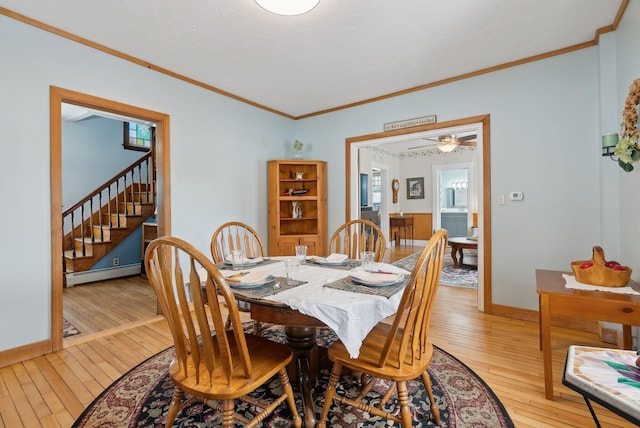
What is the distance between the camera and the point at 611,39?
2.44 metres

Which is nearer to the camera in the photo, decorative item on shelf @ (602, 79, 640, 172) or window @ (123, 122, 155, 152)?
decorative item on shelf @ (602, 79, 640, 172)

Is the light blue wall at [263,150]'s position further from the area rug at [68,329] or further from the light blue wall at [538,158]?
the area rug at [68,329]

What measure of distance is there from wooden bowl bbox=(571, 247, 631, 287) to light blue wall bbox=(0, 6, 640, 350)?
1.33 ft

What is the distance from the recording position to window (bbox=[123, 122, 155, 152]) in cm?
596

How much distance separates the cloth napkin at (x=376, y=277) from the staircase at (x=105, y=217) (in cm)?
456

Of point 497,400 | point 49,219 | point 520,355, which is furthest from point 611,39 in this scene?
point 49,219

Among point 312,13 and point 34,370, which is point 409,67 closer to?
point 312,13

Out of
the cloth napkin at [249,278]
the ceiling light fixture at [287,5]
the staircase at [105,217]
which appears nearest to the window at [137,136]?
the staircase at [105,217]

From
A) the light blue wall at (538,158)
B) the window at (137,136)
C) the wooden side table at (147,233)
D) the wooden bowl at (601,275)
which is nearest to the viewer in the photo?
the wooden bowl at (601,275)

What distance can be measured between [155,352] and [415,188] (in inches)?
290

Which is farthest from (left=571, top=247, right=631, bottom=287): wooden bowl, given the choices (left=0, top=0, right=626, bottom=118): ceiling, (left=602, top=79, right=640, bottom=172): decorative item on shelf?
(left=0, top=0, right=626, bottom=118): ceiling

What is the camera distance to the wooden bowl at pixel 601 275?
1.76m

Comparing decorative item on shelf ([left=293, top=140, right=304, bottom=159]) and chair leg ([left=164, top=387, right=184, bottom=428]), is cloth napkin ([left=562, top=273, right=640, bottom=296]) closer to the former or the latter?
chair leg ([left=164, top=387, right=184, bottom=428])

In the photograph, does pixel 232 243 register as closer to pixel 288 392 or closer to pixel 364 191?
pixel 288 392
